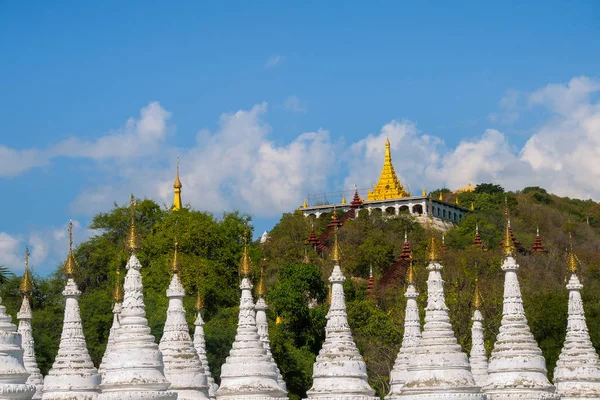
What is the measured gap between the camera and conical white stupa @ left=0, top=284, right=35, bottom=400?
103ft

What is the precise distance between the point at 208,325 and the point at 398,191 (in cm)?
7040

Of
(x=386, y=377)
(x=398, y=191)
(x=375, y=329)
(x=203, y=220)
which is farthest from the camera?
(x=398, y=191)

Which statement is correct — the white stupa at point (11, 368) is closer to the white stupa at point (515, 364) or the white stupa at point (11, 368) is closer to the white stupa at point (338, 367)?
the white stupa at point (338, 367)

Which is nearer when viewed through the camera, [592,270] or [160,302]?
[160,302]

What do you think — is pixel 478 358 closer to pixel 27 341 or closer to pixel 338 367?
pixel 338 367

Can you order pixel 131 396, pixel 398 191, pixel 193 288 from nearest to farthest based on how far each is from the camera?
pixel 131 396 < pixel 193 288 < pixel 398 191

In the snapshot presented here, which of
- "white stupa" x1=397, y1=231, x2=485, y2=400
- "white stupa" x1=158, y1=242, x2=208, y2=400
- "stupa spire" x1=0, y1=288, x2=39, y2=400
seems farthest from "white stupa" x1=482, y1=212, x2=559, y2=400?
"stupa spire" x1=0, y1=288, x2=39, y2=400

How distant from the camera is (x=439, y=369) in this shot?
108 feet

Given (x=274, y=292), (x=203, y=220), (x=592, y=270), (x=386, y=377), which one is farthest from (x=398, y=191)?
(x=386, y=377)

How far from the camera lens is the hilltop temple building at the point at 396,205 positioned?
423ft

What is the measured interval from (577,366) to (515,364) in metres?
4.49

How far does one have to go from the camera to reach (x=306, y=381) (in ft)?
210

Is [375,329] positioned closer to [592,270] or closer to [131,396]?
[592,270]

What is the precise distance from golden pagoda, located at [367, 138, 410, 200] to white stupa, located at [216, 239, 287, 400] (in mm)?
96832
